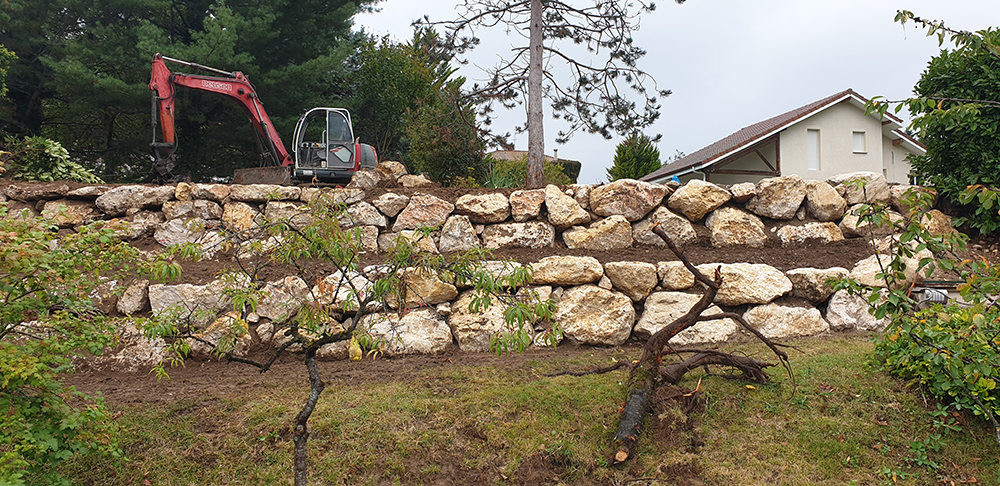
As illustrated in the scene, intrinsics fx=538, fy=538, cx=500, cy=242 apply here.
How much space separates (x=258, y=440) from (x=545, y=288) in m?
3.48

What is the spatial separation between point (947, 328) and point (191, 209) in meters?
8.36

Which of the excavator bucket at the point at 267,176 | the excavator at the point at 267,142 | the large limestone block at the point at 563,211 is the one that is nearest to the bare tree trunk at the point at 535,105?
the large limestone block at the point at 563,211

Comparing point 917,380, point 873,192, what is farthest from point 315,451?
point 873,192

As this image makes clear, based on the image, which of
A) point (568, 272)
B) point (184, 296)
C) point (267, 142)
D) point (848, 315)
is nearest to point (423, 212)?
point (568, 272)

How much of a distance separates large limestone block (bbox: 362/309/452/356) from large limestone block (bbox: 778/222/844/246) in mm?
4734

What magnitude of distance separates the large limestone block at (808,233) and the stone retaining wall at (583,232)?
14 mm

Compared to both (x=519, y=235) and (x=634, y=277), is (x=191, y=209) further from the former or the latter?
(x=634, y=277)

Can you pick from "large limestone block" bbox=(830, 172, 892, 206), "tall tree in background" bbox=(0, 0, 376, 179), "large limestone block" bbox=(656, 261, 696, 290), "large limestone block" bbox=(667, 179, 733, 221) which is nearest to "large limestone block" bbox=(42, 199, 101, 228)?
"tall tree in background" bbox=(0, 0, 376, 179)

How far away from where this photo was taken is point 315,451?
12.7ft

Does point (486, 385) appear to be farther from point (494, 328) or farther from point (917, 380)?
point (917, 380)

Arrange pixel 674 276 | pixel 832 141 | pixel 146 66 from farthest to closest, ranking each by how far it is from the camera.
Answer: pixel 832 141 → pixel 146 66 → pixel 674 276

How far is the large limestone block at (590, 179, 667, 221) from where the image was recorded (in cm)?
727

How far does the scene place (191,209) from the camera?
7.42 meters

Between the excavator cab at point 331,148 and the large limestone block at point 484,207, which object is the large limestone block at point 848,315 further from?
the excavator cab at point 331,148
